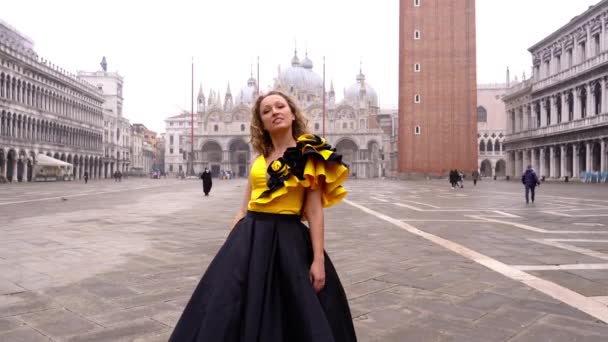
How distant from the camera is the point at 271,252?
2053 mm

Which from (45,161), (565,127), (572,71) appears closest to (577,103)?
(565,127)

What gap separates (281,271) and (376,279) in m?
2.48

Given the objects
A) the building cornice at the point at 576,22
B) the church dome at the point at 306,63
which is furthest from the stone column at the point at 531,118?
the church dome at the point at 306,63

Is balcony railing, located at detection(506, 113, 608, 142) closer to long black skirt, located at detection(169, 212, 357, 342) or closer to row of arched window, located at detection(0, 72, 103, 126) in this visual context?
long black skirt, located at detection(169, 212, 357, 342)

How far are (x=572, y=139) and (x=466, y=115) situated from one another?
10.1 metres

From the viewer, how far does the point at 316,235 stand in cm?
Answer: 207

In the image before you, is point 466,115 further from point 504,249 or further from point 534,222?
point 504,249

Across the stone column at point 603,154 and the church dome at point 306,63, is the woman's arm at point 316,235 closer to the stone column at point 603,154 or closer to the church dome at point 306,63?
the stone column at point 603,154

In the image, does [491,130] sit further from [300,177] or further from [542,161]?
[300,177]

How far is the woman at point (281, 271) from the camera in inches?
77.6

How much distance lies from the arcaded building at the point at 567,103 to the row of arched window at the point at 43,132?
45.7 meters

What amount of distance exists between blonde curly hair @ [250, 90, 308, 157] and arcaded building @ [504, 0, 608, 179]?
35540mm

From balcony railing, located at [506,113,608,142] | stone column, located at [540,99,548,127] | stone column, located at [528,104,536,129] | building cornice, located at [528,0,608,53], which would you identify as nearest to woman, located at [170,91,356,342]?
balcony railing, located at [506,113,608,142]

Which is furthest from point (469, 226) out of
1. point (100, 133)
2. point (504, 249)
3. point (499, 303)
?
point (100, 133)
